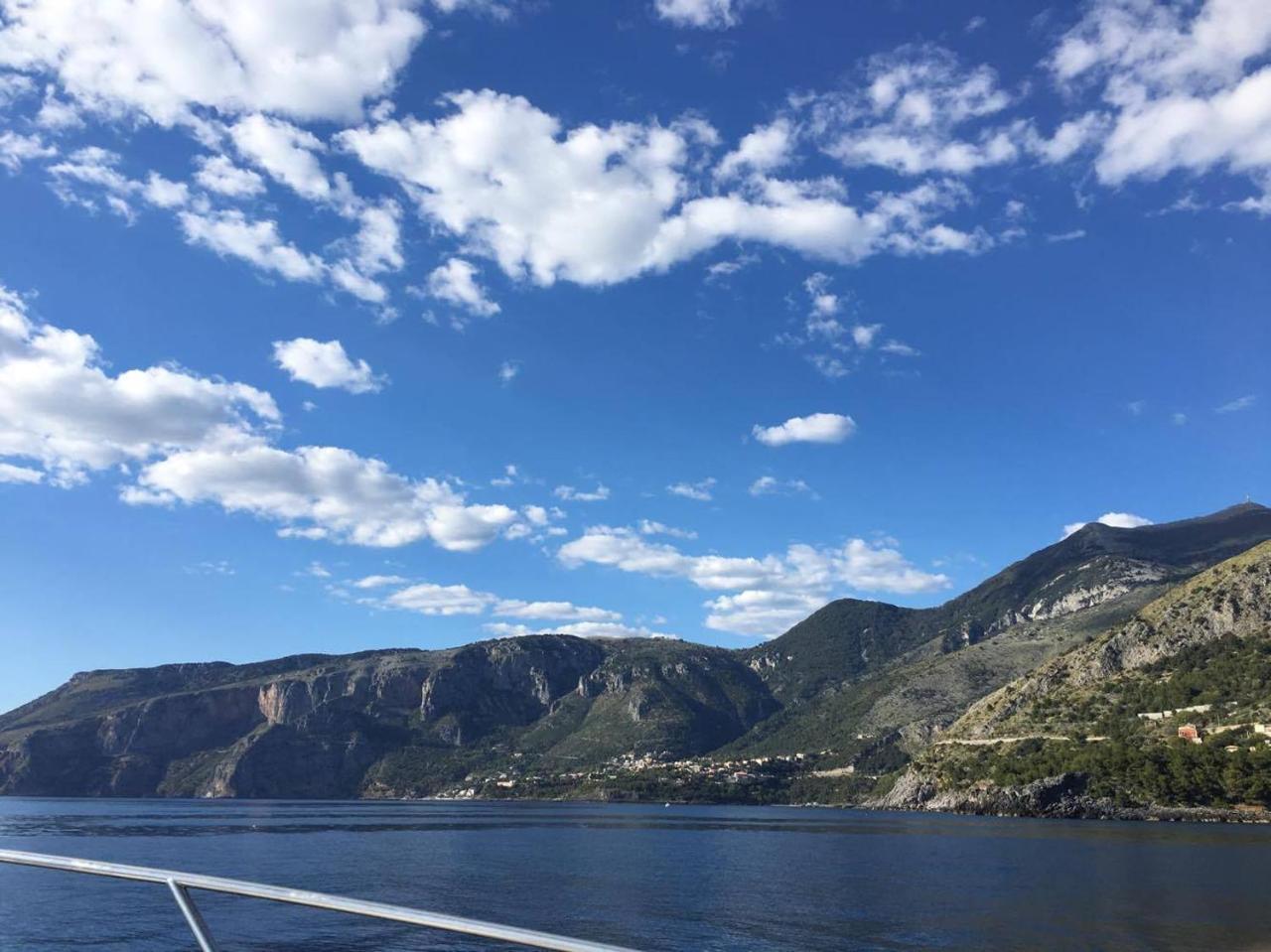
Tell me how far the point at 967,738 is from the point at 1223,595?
5502 centimetres

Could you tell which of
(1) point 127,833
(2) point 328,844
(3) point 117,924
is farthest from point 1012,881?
(1) point 127,833

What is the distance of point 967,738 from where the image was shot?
190m

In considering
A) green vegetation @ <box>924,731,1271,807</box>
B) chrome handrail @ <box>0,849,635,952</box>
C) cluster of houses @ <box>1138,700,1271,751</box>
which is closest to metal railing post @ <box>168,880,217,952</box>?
chrome handrail @ <box>0,849,635,952</box>

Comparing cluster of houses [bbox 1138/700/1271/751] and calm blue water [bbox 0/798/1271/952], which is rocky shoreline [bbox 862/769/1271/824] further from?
calm blue water [bbox 0/798/1271/952]

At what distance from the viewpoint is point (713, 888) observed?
66.8m


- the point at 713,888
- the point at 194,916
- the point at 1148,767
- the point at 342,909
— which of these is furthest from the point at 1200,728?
the point at 194,916

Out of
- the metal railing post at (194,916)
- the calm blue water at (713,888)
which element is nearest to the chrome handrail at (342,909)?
the metal railing post at (194,916)

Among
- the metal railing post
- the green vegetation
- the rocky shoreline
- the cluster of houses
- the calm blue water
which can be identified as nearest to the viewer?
the metal railing post

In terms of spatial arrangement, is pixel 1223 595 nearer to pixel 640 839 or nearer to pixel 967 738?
pixel 967 738

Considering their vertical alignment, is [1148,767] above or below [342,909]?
Result: below

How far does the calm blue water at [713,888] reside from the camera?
147ft

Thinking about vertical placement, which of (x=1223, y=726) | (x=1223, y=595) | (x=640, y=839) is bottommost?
(x=640, y=839)

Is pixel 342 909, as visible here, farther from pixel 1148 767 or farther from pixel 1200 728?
pixel 1200 728

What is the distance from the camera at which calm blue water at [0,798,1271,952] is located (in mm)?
44875
